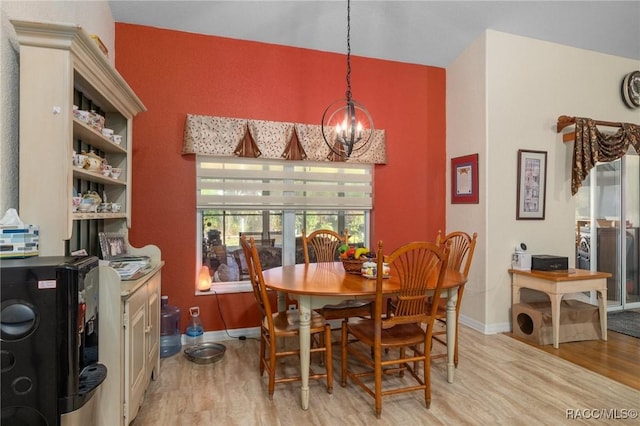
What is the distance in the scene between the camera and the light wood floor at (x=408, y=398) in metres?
2.15

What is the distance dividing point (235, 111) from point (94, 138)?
1.51 meters

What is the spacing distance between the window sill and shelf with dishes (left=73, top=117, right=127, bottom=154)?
1.51 metres

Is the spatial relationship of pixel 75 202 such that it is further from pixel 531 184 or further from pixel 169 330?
pixel 531 184

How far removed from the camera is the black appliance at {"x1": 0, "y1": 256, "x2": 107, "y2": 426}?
4.09ft

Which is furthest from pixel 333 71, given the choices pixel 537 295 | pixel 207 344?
pixel 537 295

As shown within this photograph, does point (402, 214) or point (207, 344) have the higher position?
point (402, 214)

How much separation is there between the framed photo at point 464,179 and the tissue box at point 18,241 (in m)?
3.66

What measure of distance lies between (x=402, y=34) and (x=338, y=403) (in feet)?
11.3

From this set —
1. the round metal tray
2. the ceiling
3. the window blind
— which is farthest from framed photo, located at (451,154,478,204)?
the round metal tray

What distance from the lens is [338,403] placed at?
2.34m

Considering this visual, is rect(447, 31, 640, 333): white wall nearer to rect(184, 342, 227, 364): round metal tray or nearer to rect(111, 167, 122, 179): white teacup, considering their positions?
rect(184, 342, 227, 364): round metal tray

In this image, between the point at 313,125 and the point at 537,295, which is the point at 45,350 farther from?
the point at 537,295

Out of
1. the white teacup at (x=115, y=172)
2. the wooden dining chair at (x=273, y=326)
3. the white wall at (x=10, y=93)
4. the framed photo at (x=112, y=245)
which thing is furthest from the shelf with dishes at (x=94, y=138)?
the wooden dining chair at (x=273, y=326)

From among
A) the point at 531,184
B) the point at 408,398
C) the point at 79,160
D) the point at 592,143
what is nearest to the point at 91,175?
the point at 79,160
